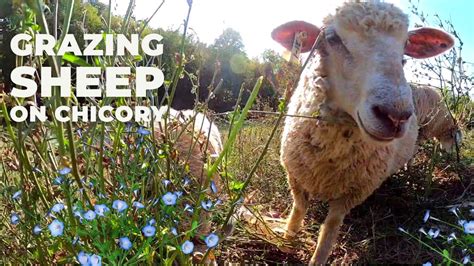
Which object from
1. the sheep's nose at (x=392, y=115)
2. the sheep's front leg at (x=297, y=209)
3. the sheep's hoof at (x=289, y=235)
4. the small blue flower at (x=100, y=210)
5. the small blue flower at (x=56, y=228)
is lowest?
the sheep's hoof at (x=289, y=235)

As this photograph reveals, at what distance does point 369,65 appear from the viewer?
3211mm

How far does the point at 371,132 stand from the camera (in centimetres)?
301

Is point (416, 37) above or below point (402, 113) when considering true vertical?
above

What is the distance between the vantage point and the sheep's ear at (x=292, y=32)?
13.1 ft

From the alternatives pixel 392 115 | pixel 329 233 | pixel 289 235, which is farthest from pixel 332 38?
pixel 289 235

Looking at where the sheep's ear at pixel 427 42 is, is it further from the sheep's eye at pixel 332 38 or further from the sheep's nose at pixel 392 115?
the sheep's nose at pixel 392 115

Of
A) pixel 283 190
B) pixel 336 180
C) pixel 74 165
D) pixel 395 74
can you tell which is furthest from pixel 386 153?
pixel 74 165

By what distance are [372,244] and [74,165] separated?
2858 mm

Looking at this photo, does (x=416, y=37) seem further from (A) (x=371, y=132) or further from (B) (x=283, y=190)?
(B) (x=283, y=190)

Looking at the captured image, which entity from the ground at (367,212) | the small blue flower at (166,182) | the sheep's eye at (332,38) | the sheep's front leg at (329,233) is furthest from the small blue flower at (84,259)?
the sheep's eye at (332,38)

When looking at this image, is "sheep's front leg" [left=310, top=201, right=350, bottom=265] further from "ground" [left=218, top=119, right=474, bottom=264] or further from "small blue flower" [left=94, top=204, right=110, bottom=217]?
"small blue flower" [left=94, top=204, right=110, bottom=217]

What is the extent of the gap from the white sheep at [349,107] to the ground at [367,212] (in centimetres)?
32

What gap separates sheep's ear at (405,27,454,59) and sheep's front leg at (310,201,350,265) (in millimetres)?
1453

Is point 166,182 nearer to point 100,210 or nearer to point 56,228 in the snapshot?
point 100,210
